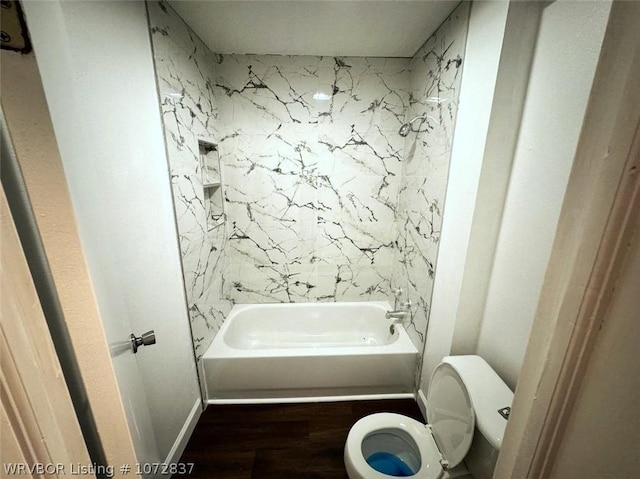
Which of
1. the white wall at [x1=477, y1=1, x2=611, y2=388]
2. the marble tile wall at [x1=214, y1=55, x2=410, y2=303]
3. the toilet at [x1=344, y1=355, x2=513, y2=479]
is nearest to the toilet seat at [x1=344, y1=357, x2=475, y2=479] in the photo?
the toilet at [x1=344, y1=355, x2=513, y2=479]

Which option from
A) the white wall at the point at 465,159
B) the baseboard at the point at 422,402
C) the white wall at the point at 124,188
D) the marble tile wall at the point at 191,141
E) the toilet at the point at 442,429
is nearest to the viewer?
the white wall at the point at 124,188

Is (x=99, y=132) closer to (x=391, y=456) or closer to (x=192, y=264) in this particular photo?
(x=192, y=264)

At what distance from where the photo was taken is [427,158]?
1.62 meters

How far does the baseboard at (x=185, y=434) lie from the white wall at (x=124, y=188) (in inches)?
1.3

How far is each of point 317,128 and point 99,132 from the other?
58.0 inches

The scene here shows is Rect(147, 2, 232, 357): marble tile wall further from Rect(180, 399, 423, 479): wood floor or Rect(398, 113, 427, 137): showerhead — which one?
Rect(398, 113, 427, 137): showerhead

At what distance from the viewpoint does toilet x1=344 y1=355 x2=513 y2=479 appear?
2.95ft

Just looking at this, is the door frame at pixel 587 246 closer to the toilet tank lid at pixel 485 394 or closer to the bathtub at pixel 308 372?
the toilet tank lid at pixel 485 394

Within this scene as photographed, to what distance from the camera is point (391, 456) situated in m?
1.29

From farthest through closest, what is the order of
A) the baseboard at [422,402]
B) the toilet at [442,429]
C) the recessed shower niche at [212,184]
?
the recessed shower niche at [212,184], the baseboard at [422,402], the toilet at [442,429]

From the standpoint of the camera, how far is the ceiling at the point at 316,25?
127 cm

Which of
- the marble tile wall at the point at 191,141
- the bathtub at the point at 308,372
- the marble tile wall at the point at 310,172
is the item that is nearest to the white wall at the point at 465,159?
the bathtub at the point at 308,372

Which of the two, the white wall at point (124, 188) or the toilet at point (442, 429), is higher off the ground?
the white wall at point (124, 188)

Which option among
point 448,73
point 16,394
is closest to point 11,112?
point 16,394
